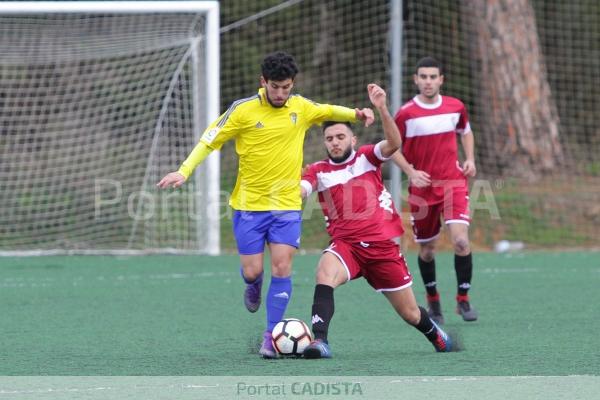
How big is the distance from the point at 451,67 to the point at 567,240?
289cm

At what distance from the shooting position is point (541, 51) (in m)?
16.8

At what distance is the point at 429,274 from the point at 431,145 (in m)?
0.90

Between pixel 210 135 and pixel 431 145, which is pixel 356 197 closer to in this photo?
pixel 210 135

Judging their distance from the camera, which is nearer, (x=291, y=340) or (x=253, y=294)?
(x=291, y=340)

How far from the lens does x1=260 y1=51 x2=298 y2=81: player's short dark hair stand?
6367 millimetres

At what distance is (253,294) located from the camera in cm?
709

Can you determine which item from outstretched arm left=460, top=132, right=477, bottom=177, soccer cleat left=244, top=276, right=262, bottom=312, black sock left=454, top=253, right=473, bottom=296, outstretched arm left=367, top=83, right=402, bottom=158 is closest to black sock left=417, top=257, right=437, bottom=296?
black sock left=454, top=253, right=473, bottom=296

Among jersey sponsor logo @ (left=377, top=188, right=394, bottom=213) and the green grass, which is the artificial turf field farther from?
jersey sponsor logo @ (left=377, top=188, right=394, bottom=213)

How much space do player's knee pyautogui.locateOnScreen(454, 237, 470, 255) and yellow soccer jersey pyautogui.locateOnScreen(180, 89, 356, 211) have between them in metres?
1.78

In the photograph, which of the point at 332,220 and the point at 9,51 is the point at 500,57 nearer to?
the point at 9,51

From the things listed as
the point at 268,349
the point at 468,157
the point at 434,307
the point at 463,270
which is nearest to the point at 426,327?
the point at 268,349

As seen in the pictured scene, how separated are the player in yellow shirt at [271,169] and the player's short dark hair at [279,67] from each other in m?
0.22

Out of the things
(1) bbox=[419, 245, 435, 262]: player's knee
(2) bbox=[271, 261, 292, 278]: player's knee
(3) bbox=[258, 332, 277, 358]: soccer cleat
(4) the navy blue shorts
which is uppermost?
(4) the navy blue shorts
